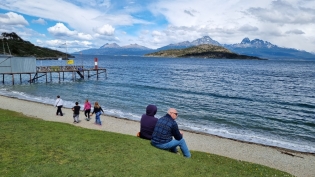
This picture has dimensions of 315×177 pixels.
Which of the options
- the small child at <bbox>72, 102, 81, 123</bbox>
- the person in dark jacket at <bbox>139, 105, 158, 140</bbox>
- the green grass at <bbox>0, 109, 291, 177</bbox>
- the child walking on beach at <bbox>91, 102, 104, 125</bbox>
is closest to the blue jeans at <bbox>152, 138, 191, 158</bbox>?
the green grass at <bbox>0, 109, 291, 177</bbox>

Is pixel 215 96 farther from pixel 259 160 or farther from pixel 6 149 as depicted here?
pixel 6 149

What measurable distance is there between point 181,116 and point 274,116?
1107 centimetres

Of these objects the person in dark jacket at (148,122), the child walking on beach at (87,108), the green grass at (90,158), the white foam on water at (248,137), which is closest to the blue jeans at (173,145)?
the green grass at (90,158)

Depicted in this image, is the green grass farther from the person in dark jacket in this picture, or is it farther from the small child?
the small child

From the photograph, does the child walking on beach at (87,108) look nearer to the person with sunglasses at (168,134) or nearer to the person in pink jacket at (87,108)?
the person in pink jacket at (87,108)

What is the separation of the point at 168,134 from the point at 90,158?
304cm

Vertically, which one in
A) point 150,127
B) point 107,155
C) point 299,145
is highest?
point 150,127

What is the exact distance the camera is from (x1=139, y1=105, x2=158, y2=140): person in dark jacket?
34.8 feet

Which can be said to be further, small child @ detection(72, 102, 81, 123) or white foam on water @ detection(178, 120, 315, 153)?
small child @ detection(72, 102, 81, 123)

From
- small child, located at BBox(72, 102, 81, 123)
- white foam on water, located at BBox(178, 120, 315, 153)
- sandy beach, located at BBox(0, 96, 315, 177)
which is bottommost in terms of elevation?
white foam on water, located at BBox(178, 120, 315, 153)

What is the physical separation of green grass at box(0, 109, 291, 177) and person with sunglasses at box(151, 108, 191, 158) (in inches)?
14.2

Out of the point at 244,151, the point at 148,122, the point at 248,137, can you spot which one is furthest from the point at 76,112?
the point at 248,137

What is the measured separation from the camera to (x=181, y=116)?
28.8 metres

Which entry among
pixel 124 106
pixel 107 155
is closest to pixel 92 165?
pixel 107 155
